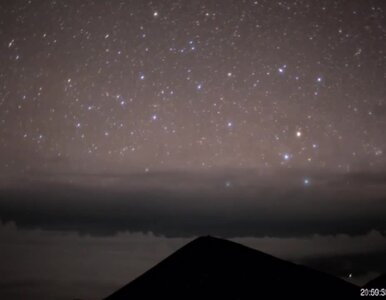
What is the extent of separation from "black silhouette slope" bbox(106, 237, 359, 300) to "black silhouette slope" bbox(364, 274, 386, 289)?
1.12 meters

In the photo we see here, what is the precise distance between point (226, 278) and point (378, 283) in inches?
246

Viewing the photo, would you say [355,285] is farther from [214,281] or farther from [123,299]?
[123,299]

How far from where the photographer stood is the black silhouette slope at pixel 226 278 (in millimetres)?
19969

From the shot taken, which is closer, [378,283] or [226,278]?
[226,278]

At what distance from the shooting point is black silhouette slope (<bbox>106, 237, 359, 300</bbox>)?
20.0 m

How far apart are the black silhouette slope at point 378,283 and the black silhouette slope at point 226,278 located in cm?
112

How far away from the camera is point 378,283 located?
71.1 feet

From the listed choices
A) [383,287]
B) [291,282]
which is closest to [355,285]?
[383,287]

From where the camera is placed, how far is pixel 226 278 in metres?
20.7

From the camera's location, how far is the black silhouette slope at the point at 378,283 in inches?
843

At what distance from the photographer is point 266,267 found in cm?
2203

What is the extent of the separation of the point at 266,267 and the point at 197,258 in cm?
289

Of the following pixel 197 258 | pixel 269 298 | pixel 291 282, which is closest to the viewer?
pixel 269 298

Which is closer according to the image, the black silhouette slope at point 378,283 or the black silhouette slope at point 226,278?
the black silhouette slope at point 226,278
